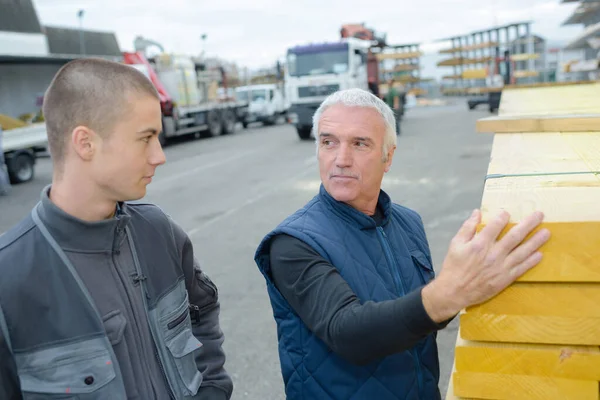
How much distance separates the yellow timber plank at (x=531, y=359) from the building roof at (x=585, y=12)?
28.4m

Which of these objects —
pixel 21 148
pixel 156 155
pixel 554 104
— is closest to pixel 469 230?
pixel 156 155

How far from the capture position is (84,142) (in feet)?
5.27

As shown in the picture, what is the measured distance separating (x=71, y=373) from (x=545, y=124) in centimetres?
224

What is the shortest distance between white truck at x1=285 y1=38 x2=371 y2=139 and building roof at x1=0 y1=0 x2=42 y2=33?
10.9 meters

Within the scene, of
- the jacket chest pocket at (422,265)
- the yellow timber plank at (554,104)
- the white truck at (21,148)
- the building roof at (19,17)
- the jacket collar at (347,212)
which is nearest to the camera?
the jacket collar at (347,212)

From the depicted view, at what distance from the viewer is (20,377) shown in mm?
1459

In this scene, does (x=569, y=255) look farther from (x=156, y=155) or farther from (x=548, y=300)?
(x=156, y=155)

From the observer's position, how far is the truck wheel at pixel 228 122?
79.9 ft

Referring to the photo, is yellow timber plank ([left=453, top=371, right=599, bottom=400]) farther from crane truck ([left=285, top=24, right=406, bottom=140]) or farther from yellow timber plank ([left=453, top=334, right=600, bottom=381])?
crane truck ([left=285, top=24, right=406, bottom=140])

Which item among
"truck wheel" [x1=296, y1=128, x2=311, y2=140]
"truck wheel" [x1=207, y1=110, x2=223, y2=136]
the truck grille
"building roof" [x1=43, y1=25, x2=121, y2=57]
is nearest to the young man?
the truck grille

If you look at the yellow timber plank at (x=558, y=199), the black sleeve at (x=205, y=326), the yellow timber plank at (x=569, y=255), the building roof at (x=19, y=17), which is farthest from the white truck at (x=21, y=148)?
the yellow timber plank at (x=569, y=255)

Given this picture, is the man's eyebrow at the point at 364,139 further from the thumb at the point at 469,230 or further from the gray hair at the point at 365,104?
the thumb at the point at 469,230

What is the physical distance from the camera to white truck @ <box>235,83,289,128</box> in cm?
2767

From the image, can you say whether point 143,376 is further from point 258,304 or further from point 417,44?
point 417,44
